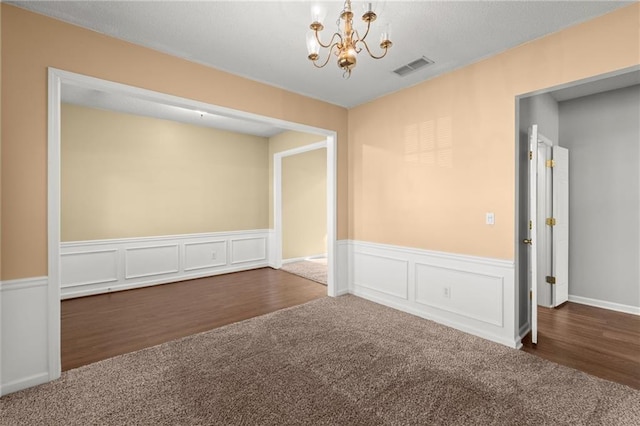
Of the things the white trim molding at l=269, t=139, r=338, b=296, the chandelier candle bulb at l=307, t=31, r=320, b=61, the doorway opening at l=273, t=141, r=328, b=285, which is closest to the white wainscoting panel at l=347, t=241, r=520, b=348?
the white trim molding at l=269, t=139, r=338, b=296

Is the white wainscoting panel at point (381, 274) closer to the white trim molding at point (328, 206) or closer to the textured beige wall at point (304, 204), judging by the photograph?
the white trim molding at point (328, 206)

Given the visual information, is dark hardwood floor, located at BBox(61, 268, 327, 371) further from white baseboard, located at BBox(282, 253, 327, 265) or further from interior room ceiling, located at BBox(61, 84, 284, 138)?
interior room ceiling, located at BBox(61, 84, 284, 138)

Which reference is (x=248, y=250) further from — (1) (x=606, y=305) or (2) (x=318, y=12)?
(1) (x=606, y=305)

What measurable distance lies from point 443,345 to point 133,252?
15.7 ft

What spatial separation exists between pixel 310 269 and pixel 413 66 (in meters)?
4.36

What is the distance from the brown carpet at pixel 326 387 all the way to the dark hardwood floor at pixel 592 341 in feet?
0.72

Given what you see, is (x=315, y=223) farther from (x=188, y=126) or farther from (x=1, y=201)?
(x=1, y=201)

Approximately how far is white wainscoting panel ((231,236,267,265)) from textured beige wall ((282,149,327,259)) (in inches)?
20.6

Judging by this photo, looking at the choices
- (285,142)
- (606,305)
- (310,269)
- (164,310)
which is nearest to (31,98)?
(164,310)

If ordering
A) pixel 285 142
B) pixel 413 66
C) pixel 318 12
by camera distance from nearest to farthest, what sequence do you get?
pixel 318 12
pixel 413 66
pixel 285 142

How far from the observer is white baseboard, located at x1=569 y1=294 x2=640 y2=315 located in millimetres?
3707

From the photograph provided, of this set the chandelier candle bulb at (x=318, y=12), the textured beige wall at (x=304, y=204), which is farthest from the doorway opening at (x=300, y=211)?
the chandelier candle bulb at (x=318, y=12)

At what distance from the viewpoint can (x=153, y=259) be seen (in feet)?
17.2

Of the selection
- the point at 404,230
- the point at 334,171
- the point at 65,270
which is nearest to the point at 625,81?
the point at 404,230
